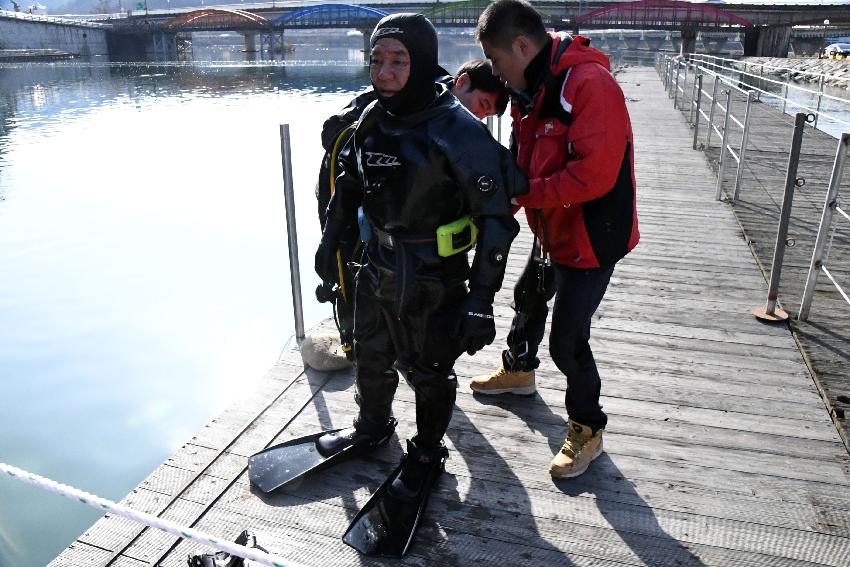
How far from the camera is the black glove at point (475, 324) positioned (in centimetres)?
229

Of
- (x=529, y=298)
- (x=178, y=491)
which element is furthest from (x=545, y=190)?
(x=178, y=491)

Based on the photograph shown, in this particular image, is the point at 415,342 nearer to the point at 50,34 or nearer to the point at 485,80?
the point at 485,80

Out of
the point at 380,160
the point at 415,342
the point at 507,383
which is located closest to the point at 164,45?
the point at 507,383

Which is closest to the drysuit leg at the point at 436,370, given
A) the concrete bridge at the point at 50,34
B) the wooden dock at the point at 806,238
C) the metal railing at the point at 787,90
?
the wooden dock at the point at 806,238

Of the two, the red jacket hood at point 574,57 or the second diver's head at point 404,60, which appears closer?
the second diver's head at point 404,60

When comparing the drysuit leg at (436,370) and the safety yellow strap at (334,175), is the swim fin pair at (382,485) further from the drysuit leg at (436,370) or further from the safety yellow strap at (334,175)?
the safety yellow strap at (334,175)

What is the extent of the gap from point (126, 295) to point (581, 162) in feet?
21.6

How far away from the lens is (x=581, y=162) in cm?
223

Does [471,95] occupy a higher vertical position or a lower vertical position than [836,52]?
lower

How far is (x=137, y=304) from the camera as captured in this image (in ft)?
23.7

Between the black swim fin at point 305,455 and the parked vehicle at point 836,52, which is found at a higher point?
the parked vehicle at point 836,52

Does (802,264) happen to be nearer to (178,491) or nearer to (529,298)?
(529,298)

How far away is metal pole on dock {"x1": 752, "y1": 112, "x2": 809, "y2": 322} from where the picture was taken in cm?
399

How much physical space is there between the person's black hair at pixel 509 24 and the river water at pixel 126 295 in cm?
223
